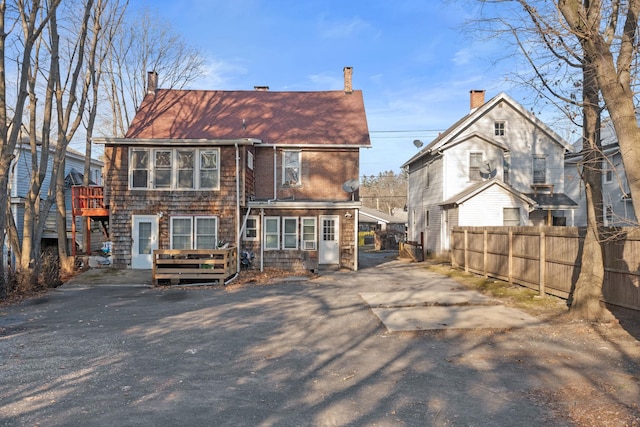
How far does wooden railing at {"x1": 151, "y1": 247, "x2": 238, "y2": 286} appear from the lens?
15.7 meters

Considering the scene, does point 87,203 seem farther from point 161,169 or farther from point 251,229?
point 251,229

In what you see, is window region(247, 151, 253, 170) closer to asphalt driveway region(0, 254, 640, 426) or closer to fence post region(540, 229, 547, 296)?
asphalt driveway region(0, 254, 640, 426)

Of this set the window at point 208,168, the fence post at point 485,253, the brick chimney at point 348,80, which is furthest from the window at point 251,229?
the brick chimney at point 348,80

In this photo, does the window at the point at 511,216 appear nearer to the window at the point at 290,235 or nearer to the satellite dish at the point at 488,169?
the satellite dish at the point at 488,169

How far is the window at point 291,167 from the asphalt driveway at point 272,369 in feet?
34.9

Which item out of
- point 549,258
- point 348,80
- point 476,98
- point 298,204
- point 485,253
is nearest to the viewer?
point 549,258

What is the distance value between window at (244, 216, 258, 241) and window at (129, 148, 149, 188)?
167 inches

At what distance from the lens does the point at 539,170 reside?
26078 millimetres

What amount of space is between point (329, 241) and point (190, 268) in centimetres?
611

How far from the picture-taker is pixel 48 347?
7.88 metres

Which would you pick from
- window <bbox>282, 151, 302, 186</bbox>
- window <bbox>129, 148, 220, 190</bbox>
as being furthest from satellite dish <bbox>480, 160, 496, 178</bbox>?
window <bbox>129, 148, 220, 190</bbox>

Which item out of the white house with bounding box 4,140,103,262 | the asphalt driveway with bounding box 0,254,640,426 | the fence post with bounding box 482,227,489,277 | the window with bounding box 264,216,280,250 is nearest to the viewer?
the asphalt driveway with bounding box 0,254,640,426

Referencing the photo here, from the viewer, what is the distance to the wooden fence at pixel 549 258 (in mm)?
9430

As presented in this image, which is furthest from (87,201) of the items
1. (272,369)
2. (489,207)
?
(489,207)
